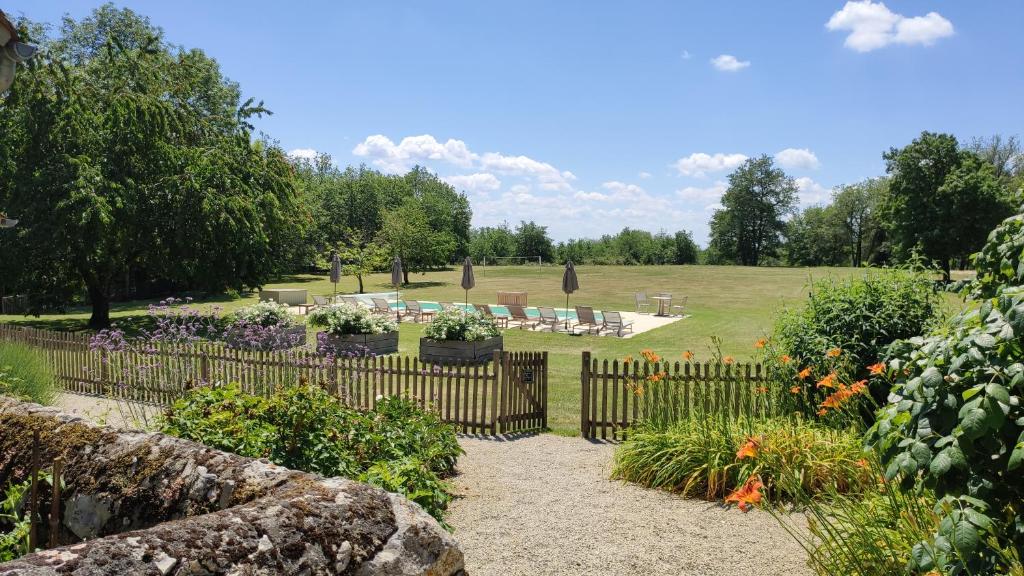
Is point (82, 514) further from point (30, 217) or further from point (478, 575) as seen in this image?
point (30, 217)

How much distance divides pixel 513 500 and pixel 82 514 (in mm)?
3942

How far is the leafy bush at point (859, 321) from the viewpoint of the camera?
7383mm

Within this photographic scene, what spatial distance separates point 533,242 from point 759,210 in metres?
28.7

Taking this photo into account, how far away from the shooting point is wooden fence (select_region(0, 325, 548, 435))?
9.18 metres

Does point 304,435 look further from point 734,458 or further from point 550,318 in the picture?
point 550,318

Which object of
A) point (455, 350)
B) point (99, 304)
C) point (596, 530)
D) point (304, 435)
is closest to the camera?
point (304, 435)

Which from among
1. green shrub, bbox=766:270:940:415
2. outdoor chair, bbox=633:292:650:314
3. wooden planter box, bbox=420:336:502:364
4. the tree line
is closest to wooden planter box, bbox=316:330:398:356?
wooden planter box, bbox=420:336:502:364

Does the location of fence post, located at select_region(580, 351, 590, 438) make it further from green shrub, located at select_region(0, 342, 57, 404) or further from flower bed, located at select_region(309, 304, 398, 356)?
flower bed, located at select_region(309, 304, 398, 356)

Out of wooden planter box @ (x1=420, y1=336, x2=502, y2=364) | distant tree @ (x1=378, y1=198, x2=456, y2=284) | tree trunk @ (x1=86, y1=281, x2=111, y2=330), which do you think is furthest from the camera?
distant tree @ (x1=378, y1=198, x2=456, y2=284)

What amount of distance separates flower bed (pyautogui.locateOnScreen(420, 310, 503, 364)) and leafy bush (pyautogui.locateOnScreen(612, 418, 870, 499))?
782cm

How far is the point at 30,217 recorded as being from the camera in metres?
18.6

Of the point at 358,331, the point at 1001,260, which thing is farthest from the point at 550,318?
the point at 1001,260

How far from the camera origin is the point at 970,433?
2305mm

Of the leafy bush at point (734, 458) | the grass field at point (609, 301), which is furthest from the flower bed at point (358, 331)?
the leafy bush at point (734, 458)
